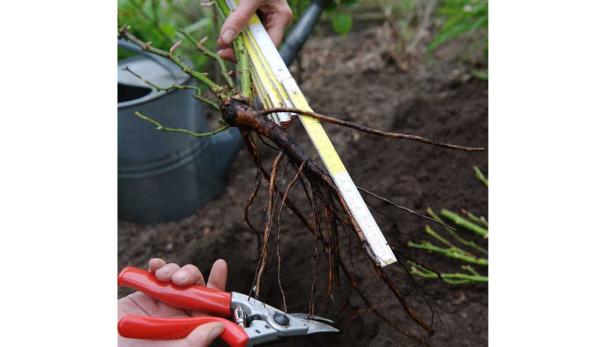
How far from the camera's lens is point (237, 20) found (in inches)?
53.1

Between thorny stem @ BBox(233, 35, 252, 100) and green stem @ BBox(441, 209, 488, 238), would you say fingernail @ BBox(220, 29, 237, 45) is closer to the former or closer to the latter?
thorny stem @ BBox(233, 35, 252, 100)

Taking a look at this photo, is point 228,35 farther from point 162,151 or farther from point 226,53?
point 162,151

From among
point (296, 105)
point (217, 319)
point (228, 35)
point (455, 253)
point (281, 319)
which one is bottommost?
point (455, 253)

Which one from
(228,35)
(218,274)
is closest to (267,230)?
(218,274)

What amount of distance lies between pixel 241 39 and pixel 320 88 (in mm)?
1410

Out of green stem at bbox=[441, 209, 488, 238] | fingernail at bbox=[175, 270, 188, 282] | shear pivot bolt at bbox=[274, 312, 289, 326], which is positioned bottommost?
green stem at bbox=[441, 209, 488, 238]

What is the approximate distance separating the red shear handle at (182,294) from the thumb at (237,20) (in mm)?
604

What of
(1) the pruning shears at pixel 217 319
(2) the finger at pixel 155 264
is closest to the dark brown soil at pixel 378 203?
(1) the pruning shears at pixel 217 319

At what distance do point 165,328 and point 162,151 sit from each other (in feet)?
3.16

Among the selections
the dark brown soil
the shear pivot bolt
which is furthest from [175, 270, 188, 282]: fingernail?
the dark brown soil

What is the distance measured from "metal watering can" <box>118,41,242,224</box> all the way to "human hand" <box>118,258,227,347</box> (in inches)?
27.5

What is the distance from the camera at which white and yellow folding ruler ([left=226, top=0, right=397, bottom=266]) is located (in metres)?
1.06

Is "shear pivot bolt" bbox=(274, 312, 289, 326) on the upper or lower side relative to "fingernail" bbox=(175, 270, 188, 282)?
lower

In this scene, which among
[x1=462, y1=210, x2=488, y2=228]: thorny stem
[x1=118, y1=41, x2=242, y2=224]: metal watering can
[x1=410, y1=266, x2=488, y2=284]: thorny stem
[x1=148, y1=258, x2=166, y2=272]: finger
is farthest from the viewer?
[x1=118, y1=41, x2=242, y2=224]: metal watering can
